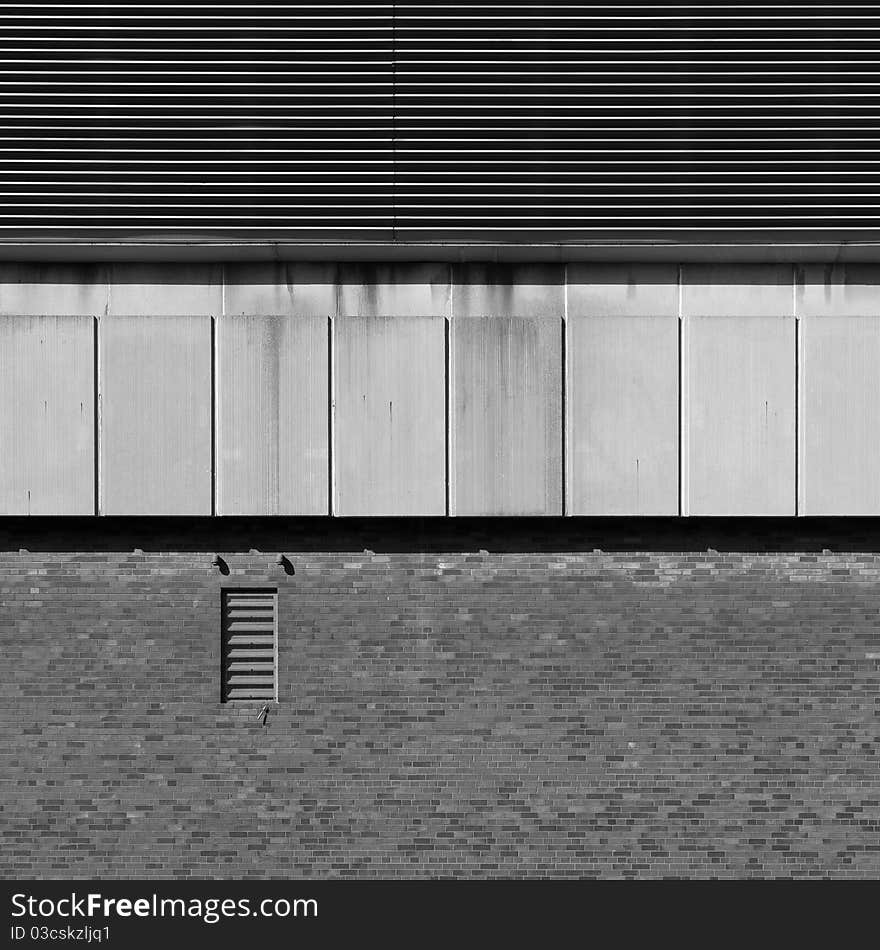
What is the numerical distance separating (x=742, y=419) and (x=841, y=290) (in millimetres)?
1722

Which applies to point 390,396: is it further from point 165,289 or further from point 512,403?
point 165,289

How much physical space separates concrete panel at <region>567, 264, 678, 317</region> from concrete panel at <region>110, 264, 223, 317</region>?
3.63m

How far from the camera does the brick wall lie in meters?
9.67

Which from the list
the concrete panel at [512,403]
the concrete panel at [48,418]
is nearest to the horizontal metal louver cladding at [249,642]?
the concrete panel at [48,418]

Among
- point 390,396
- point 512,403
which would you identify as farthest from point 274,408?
point 512,403

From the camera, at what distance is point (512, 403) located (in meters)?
9.59
